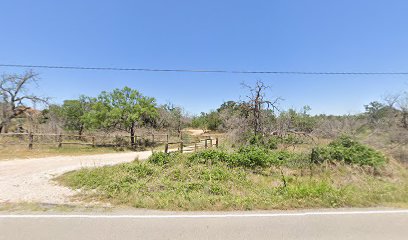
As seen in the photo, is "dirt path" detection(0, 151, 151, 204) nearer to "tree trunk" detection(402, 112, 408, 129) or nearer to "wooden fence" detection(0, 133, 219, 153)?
"wooden fence" detection(0, 133, 219, 153)

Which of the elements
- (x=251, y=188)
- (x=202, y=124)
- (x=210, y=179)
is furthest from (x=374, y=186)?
(x=202, y=124)

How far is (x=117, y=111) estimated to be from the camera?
20.4 meters

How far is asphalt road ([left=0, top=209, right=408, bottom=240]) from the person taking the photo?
3.71 metres

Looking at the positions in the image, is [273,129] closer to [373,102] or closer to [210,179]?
[210,179]

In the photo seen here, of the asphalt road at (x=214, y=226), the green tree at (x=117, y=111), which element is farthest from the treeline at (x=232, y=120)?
the asphalt road at (x=214, y=226)

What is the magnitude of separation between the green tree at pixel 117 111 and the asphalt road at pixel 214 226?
16.5m

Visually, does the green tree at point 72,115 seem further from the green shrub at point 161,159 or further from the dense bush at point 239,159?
the dense bush at point 239,159

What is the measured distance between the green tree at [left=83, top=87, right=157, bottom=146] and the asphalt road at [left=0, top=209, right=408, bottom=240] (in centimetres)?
1650

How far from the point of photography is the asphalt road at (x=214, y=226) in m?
3.71

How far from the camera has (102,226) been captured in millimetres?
4016

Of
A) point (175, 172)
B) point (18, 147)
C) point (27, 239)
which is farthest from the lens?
point (18, 147)

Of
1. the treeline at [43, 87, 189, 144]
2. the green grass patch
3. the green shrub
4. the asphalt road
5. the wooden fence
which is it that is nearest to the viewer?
the asphalt road

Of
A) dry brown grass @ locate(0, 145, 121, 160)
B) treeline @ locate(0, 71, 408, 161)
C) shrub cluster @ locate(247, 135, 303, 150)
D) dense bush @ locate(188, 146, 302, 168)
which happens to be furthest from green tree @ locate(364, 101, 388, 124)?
dry brown grass @ locate(0, 145, 121, 160)

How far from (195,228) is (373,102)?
35863mm
